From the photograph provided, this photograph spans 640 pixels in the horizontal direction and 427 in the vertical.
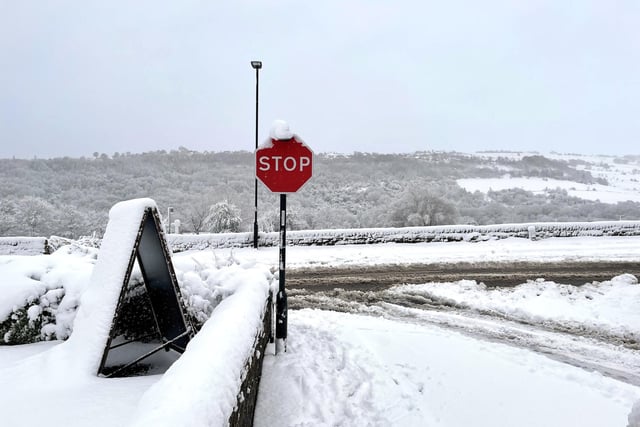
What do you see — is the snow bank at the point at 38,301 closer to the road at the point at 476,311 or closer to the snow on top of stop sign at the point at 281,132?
the snow on top of stop sign at the point at 281,132

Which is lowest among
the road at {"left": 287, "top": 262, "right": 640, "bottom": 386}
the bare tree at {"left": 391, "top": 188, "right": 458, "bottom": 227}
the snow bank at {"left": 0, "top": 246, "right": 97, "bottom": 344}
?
the road at {"left": 287, "top": 262, "right": 640, "bottom": 386}

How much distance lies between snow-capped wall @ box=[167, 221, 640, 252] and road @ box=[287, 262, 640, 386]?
4.62m

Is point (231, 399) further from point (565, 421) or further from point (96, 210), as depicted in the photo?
point (96, 210)

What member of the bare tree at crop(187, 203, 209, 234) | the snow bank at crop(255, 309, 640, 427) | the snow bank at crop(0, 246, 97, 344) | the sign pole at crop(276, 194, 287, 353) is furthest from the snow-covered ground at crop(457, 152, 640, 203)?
the snow bank at crop(0, 246, 97, 344)

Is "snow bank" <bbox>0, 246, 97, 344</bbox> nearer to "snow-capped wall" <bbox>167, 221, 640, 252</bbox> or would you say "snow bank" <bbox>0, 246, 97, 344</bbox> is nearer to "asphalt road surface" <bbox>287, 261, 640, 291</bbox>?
"asphalt road surface" <bbox>287, 261, 640, 291</bbox>

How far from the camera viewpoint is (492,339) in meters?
6.34

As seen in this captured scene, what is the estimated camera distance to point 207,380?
2074 mm

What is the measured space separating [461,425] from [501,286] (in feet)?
23.3

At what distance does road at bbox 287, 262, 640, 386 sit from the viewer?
5.82m

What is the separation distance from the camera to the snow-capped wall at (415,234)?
16.5 metres

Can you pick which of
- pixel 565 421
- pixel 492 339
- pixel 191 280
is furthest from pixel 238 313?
pixel 492 339

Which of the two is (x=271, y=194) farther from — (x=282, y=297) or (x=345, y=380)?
(x=345, y=380)

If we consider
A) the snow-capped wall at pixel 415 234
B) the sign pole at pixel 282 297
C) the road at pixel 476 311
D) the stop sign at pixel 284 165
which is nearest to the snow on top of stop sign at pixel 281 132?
the stop sign at pixel 284 165

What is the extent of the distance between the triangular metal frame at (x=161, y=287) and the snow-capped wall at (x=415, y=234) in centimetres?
1206
